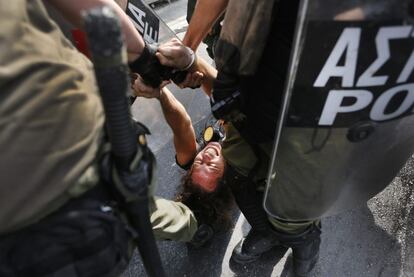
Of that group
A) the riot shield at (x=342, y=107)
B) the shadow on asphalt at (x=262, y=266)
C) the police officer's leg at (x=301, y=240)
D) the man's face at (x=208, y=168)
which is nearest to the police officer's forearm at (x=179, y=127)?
the man's face at (x=208, y=168)

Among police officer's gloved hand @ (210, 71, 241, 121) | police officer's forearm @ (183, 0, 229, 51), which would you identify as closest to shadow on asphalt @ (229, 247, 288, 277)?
police officer's gloved hand @ (210, 71, 241, 121)

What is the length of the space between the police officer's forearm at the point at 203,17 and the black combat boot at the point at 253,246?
→ 0.84 metres

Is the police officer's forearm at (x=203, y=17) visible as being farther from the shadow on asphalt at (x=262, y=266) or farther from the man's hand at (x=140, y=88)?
the shadow on asphalt at (x=262, y=266)

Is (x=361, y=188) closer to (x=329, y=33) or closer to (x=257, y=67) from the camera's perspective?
(x=257, y=67)

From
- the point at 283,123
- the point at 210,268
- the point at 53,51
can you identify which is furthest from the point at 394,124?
the point at 210,268

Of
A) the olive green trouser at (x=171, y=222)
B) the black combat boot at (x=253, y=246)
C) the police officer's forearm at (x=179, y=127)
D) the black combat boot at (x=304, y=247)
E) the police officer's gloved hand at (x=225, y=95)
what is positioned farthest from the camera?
the police officer's forearm at (x=179, y=127)

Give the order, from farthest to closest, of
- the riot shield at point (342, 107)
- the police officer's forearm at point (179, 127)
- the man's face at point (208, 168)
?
1. the police officer's forearm at point (179, 127)
2. the man's face at point (208, 168)
3. the riot shield at point (342, 107)

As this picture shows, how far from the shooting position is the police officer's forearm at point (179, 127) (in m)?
1.95

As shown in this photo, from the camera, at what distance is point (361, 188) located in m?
1.24

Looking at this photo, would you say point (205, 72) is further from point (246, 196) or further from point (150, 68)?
point (246, 196)

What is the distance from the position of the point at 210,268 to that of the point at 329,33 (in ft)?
3.79

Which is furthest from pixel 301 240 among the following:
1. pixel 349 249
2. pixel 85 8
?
pixel 85 8

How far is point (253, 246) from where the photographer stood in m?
1.58

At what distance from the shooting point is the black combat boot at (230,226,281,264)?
1.58 metres
